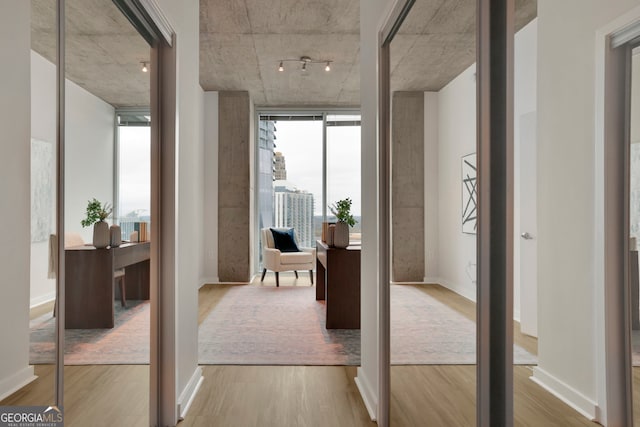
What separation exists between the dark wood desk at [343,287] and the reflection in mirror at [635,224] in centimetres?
309

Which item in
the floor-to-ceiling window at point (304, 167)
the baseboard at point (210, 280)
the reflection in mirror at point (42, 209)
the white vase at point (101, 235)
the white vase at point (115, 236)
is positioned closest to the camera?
the reflection in mirror at point (42, 209)

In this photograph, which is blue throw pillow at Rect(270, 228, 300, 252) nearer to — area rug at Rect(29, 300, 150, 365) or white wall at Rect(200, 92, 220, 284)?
white wall at Rect(200, 92, 220, 284)

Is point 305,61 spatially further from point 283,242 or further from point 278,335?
point 278,335

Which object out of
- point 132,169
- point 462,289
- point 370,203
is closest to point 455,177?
point 462,289

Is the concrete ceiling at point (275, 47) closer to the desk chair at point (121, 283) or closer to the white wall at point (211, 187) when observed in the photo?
the white wall at point (211, 187)

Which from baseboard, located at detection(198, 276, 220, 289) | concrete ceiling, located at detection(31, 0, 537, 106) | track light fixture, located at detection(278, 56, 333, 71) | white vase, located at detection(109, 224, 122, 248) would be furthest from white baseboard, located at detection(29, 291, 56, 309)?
baseboard, located at detection(198, 276, 220, 289)

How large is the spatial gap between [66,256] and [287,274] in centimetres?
572

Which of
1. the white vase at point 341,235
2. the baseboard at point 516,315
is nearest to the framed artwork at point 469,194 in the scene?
the baseboard at point 516,315

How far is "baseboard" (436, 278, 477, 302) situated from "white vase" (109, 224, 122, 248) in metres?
1.26

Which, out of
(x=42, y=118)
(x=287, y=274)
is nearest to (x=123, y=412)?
(x=42, y=118)

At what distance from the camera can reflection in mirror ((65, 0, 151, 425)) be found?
1270 mm

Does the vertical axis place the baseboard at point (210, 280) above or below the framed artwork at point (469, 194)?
below

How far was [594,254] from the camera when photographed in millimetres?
601

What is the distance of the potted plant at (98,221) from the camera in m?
1.36
